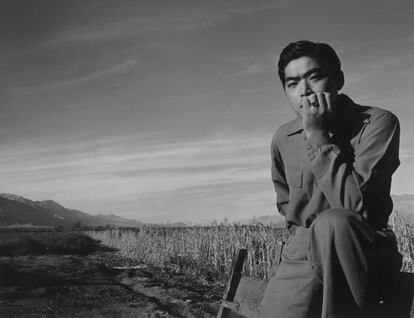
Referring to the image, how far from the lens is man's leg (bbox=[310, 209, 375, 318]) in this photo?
4.65 feet

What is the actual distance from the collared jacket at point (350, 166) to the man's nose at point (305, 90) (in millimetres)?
183

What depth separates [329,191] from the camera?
1.70 metres

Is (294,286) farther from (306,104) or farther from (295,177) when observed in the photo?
(306,104)

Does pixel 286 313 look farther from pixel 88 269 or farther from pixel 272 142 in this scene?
pixel 88 269

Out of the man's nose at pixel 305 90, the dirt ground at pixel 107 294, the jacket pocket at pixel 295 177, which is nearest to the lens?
the man's nose at pixel 305 90

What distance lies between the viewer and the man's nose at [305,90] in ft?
6.79

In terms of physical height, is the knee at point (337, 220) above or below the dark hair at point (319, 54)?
below

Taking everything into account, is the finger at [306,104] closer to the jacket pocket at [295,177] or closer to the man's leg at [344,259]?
the jacket pocket at [295,177]

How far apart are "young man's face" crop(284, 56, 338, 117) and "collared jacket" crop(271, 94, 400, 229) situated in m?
0.13

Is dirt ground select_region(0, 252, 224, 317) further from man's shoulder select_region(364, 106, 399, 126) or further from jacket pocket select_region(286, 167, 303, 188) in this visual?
man's shoulder select_region(364, 106, 399, 126)

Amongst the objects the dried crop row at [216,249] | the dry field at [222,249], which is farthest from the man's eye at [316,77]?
the dried crop row at [216,249]

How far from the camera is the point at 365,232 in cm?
145

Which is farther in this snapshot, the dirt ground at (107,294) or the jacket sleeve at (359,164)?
the dirt ground at (107,294)

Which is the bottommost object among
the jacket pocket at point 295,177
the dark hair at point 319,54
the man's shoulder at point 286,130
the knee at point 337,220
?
the knee at point 337,220
